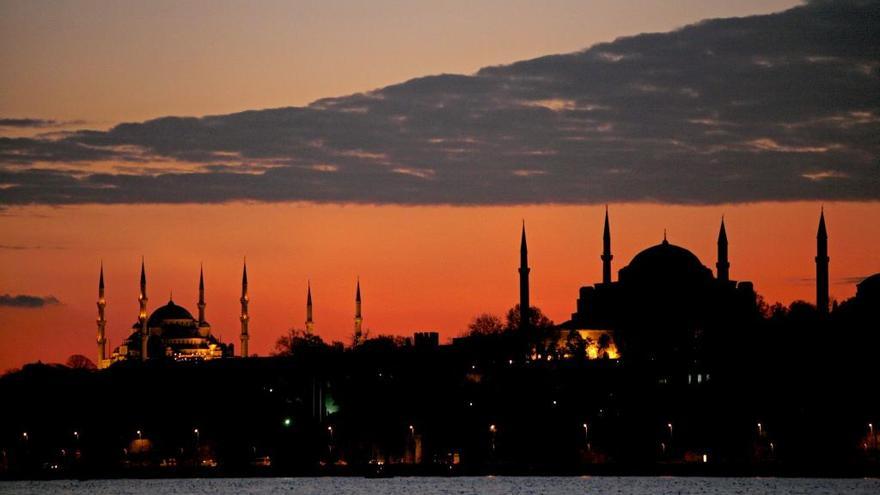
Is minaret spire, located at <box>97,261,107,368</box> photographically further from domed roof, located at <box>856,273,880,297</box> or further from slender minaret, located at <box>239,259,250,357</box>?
domed roof, located at <box>856,273,880,297</box>

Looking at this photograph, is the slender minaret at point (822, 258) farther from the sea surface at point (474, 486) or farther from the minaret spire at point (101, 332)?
the minaret spire at point (101, 332)

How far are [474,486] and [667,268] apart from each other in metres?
42.8

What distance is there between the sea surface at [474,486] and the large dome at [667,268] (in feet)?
73.5

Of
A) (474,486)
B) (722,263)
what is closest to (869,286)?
(722,263)

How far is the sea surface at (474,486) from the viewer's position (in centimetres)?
10238

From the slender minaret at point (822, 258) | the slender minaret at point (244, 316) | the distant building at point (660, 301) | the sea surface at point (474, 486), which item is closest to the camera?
the sea surface at point (474, 486)

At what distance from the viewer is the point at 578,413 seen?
124375 mm

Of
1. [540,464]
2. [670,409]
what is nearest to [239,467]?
[540,464]

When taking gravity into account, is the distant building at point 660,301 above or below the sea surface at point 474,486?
above

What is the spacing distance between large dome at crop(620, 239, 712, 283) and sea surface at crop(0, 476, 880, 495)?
2241cm

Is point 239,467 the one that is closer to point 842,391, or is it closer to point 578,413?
point 578,413

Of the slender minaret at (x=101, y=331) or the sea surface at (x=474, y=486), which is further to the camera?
the slender minaret at (x=101, y=331)

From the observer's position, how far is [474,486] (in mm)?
109438

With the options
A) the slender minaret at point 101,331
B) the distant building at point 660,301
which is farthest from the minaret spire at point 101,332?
the distant building at point 660,301
